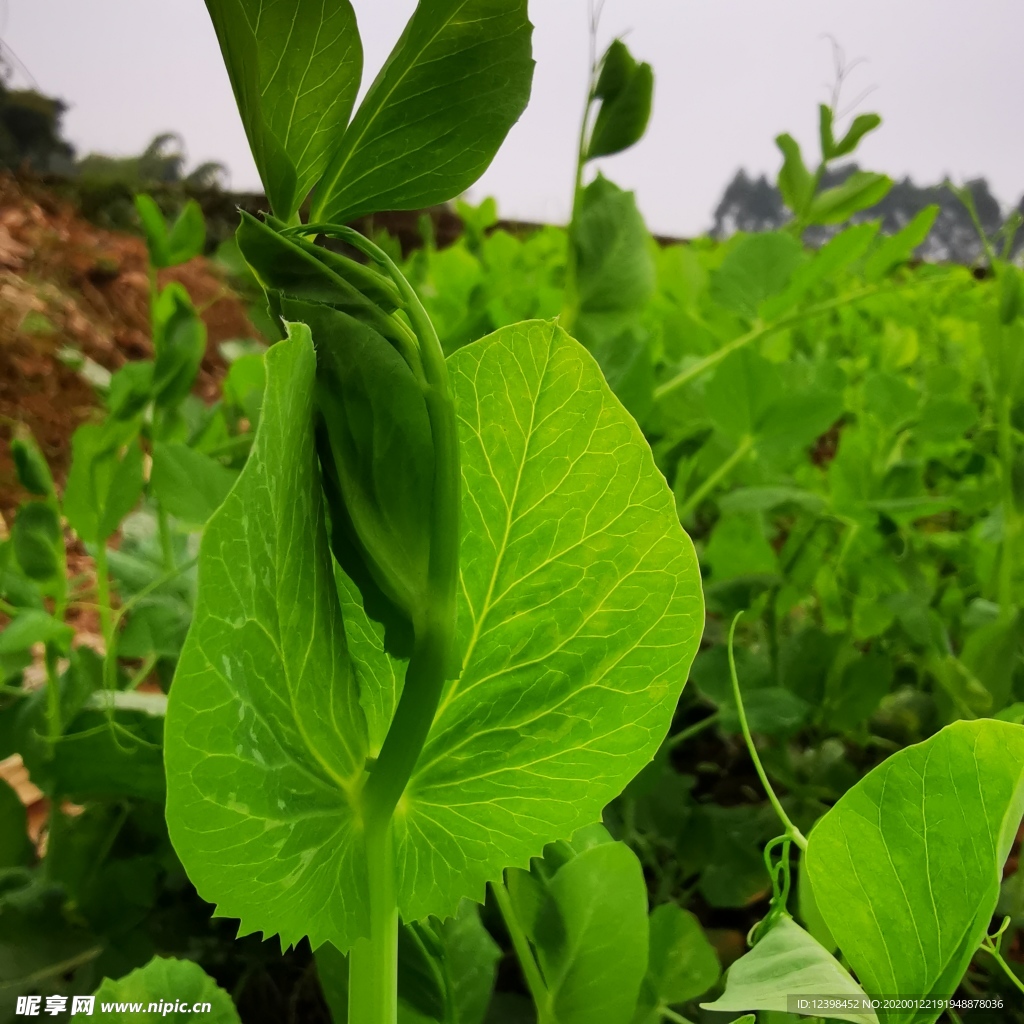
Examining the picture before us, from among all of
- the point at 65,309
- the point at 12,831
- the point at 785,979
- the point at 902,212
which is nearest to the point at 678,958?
the point at 785,979

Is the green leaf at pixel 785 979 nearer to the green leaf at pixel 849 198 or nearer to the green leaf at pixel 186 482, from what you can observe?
the green leaf at pixel 186 482

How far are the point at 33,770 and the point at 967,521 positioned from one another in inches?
23.0

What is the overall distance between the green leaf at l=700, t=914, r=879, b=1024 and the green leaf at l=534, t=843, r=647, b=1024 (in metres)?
0.04

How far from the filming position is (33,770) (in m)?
0.24

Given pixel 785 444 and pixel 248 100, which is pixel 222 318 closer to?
pixel 785 444

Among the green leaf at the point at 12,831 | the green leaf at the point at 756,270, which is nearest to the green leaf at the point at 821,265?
the green leaf at the point at 756,270

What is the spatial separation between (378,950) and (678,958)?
120mm

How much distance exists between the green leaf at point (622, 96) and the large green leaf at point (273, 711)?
211mm

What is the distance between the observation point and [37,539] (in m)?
0.26

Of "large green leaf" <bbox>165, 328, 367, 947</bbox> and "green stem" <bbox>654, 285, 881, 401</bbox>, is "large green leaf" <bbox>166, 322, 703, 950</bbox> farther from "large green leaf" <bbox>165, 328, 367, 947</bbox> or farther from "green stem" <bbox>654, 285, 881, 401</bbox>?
"green stem" <bbox>654, 285, 881, 401</bbox>

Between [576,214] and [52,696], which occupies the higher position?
[576,214]

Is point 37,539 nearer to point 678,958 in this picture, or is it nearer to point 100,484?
point 100,484

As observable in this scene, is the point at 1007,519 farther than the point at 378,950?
Yes

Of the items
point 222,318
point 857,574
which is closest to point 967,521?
point 857,574
